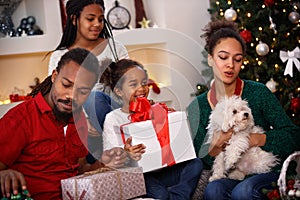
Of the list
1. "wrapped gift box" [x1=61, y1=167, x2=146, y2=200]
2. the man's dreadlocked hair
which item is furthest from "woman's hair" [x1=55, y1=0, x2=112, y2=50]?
"wrapped gift box" [x1=61, y1=167, x2=146, y2=200]

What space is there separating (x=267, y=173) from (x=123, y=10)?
2.19 meters

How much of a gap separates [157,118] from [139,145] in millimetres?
152

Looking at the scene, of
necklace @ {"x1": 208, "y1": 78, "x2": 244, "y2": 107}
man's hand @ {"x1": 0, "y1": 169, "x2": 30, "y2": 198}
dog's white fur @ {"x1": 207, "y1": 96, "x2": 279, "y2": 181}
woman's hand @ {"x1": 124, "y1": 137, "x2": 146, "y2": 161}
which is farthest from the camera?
necklace @ {"x1": 208, "y1": 78, "x2": 244, "y2": 107}

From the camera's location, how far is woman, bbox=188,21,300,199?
269 centimetres

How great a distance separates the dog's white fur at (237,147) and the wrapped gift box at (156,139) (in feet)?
0.49

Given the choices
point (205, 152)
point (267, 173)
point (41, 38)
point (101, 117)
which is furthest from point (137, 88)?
point (41, 38)

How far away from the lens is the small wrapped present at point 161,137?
2.50 m

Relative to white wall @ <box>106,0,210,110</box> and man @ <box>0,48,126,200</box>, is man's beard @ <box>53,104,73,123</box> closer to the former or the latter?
man @ <box>0,48,126,200</box>

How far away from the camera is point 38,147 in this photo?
7.59 feet

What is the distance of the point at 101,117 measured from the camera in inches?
108

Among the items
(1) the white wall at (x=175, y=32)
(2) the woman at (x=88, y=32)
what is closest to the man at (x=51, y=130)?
(2) the woman at (x=88, y=32)

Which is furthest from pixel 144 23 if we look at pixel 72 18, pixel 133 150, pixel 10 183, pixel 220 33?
pixel 10 183

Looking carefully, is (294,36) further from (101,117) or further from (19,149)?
(19,149)

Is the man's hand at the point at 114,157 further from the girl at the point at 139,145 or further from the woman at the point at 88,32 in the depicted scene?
the woman at the point at 88,32
